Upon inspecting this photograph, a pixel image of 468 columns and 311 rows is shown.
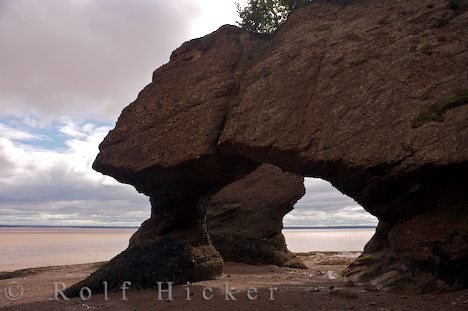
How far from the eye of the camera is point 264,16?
95.3 feet

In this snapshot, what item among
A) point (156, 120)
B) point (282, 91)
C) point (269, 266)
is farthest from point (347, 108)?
point (269, 266)

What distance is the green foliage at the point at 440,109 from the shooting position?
17781 mm

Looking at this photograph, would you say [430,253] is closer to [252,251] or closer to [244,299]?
[244,299]

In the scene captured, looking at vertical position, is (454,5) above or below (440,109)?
above

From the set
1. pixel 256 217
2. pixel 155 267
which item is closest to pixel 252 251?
pixel 256 217

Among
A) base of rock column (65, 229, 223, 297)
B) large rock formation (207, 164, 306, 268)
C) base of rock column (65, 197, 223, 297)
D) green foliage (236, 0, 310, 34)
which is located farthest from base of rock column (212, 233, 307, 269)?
green foliage (236, 0, 310, 34)

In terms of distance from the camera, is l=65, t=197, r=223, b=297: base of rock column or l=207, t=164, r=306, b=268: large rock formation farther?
l=207, t=164, r=306, b=268: large rock formation

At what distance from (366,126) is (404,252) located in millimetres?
5405

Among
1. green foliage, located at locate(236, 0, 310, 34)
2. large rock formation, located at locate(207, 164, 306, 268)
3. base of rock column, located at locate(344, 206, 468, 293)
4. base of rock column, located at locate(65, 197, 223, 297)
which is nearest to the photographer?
base of rock column, located at locate(344, 206, 468, 293)

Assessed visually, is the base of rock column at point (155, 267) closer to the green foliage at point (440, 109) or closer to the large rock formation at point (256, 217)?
the large rock formation at point (256, 217)

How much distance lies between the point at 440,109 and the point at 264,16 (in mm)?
14636

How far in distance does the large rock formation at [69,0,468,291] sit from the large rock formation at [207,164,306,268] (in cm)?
900

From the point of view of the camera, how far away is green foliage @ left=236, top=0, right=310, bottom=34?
1142 inches

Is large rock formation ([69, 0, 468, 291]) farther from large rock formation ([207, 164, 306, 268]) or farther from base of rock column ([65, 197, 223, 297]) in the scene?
large rock formation ([207, 164, 306, 268])
